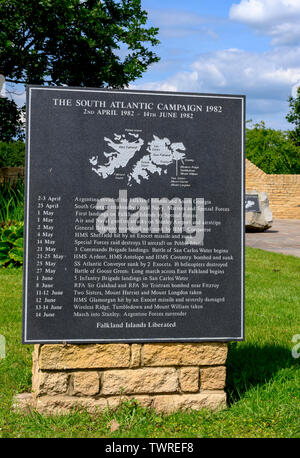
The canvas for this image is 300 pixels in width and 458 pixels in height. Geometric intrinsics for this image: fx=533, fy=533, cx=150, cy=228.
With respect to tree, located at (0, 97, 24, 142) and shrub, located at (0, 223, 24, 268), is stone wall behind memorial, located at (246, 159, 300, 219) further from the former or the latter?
shrub, located at (0, 223, 24, 268)

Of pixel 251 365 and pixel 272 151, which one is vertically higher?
pixel 272 151

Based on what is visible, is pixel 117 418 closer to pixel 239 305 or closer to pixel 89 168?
pixel 239 305

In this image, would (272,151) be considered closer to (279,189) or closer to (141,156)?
(279,189)

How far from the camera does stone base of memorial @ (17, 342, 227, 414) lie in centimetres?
321

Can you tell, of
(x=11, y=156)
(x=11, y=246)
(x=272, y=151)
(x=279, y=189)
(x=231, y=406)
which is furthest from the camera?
(x=272, y=151)

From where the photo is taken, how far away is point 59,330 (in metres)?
3.18

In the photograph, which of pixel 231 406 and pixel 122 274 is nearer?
pixel 122 274

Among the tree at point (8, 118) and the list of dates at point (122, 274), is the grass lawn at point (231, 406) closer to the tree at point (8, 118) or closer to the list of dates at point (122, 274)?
the list of dates at point (122, 274)

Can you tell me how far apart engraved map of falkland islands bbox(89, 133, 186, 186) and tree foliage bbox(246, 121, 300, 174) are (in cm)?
3328

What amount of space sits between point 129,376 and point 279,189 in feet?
79.0

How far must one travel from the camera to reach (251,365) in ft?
13.3

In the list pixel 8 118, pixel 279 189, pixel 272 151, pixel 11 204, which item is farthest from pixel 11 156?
pixel 272 151

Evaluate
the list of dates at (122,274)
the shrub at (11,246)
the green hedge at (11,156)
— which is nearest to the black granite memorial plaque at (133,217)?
the list of dates at (122,274)

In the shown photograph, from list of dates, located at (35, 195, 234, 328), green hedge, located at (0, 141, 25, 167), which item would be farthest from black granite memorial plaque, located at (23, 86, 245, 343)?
green hedge, located at (0, 141, 25, 167)
